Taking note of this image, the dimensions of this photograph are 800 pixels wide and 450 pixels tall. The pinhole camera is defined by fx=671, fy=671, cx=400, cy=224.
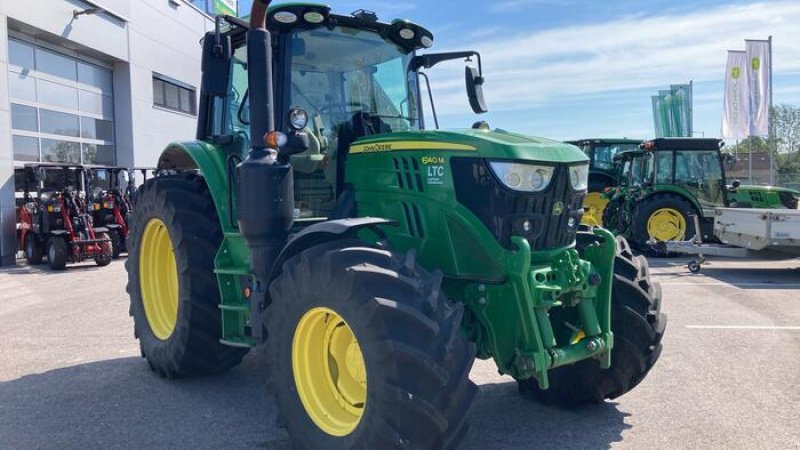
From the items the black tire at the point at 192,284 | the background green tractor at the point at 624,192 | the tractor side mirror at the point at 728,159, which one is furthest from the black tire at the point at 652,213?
the black tire at the point at 192,284

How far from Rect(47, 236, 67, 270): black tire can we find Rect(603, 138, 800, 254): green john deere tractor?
1127 centimetres

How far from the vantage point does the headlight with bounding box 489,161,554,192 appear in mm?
3615

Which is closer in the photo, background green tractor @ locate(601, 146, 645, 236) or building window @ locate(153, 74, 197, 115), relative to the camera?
background green tractor @ locate(601, 146, 645, 236)

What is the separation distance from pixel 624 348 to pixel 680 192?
34.7ft

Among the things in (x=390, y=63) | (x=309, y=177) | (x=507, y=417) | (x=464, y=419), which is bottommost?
(x=507, y=417)

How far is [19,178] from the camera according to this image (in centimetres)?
1488

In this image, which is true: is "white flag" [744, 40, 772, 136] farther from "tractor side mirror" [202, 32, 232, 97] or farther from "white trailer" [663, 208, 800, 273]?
"tractor side mirror" [202, 32, 232, 97]

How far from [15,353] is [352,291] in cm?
458

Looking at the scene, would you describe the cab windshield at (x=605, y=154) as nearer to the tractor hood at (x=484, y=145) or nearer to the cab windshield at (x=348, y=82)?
the cab windshield at (x=348, y=82)

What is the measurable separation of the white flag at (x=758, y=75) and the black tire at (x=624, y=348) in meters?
23.1

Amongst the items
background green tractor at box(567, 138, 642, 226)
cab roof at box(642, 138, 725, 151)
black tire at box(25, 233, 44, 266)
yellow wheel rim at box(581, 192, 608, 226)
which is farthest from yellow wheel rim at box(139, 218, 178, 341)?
background green tractor at box(567, 138, 642, 226)

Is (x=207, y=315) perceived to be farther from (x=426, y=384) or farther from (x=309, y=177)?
(x=426, y=384)

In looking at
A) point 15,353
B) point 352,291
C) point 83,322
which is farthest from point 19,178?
point 352,291

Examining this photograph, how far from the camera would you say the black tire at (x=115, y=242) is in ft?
48.4
